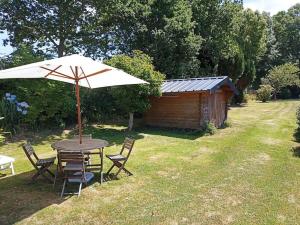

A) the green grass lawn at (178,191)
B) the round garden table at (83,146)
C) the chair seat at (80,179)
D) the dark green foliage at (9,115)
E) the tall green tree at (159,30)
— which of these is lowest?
the green grass lawn at (178,191)

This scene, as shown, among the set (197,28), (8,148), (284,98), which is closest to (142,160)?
(8,148)

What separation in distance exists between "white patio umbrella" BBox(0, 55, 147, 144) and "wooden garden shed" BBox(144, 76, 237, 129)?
745 centimetres

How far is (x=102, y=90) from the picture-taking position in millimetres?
18359

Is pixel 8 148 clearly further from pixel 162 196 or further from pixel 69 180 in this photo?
pixel 162 196

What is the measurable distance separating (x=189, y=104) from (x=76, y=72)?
31.7ft

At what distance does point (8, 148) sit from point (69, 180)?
575 cm

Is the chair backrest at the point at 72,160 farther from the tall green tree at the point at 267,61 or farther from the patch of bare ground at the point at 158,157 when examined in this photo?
the tall green tree at the point at 267,61

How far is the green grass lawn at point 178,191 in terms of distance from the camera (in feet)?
19.8

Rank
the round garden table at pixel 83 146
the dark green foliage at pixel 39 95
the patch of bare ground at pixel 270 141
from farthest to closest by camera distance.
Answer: the dark green foliage at pixel 39 95
the patch of bare ground at pixel 270 141
the round garden table at pixel 83 146

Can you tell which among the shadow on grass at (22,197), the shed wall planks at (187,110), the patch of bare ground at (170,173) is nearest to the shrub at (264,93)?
the shed wall planks at (187,110)

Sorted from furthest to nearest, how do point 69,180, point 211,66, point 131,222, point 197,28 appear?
point 211,66, point 197,28, point 69,180, point 131,222

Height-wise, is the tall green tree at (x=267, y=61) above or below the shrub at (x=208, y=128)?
above

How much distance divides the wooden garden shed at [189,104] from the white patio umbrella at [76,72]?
7448mm

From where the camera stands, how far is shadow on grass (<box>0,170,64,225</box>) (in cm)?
612
